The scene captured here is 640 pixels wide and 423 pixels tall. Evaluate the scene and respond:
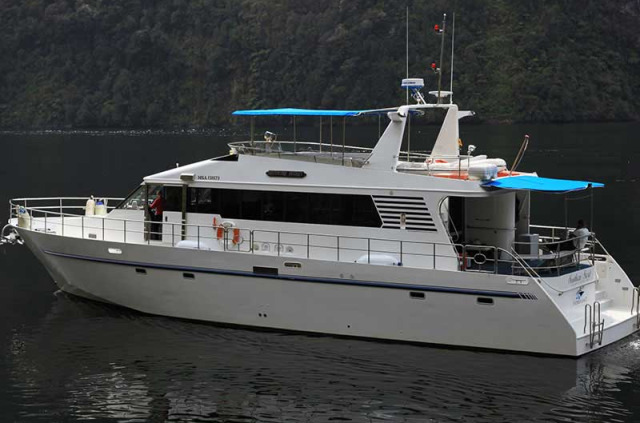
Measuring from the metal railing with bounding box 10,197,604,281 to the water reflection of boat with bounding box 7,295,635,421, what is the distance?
5.60 ft

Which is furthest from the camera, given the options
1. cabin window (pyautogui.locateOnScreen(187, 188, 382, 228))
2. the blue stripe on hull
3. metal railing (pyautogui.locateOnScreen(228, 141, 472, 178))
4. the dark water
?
cabin window (pyautogui.locateOnScreen(187, 188, 382, 228))

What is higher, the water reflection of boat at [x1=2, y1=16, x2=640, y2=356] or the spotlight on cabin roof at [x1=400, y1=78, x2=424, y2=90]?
the spotlight on cabin roof at [x1=400, y1=78, x2=424, y2=90]

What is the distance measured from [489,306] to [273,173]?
17.7ft

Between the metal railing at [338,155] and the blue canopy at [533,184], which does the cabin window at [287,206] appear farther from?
the blue canopy at [533,184]

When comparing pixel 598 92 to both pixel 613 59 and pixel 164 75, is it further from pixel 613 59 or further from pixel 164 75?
pixel 164 75

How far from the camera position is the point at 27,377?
20.5m

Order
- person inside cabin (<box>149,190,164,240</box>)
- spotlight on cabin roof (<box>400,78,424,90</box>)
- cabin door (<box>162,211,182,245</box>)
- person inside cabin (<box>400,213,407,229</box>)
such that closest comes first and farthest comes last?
1. person inside cabin (<box>400,213,407,229</box>)
2. spotlight on cabin roof (<box>400,78,424,90</box>)
3. cabin door (<box>162,211,182,245</box>)
4. person inside cabin (<box>149,190,164,240</box>)

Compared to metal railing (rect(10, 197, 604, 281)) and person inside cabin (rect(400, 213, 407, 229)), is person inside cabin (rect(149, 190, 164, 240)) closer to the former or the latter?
metal railing (rect(10, 197, 604, 281))

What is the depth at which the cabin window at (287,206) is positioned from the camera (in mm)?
22609

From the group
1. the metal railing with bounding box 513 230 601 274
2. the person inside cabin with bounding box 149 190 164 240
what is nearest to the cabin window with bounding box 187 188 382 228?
the person inside cabin with bounding box 149 190 164 240

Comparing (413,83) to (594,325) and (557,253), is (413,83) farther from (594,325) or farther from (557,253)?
(594,325)

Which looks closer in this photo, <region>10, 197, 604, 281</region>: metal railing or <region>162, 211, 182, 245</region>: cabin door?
<region>10, 197, 604, 281</region>: metal railing

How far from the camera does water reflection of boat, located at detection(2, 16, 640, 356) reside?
21.3m

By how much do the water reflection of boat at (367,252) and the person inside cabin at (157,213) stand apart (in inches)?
1.1
